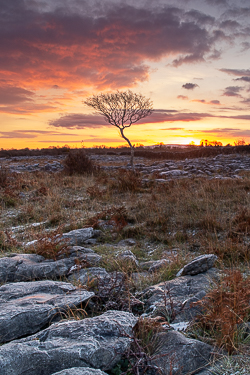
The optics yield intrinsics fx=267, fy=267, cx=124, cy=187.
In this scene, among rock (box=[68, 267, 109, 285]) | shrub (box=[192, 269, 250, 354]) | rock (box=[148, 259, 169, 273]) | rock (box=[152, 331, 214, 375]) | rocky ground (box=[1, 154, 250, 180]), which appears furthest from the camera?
rocky ground (box=[1, 154, 250, 180])

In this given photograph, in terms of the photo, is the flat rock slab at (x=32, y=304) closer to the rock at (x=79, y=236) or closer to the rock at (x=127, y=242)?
the rock at (x=79, y=236)

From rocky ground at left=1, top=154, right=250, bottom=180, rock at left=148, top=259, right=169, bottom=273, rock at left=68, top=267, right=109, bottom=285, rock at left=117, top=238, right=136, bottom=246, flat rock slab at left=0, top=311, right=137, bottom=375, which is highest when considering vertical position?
rocky ground at left=1, top=154, right=250, bottom=180

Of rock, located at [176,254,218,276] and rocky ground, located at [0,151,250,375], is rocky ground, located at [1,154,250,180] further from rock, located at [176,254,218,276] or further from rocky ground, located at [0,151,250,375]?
rocky ground, located at [0,151,250,375]

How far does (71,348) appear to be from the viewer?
1.64 meters

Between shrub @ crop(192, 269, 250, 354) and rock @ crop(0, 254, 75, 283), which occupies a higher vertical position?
shrub @ crop(192, 269, 250, 354)

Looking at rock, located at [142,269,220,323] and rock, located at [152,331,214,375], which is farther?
rock, located at [142,269,220,323]

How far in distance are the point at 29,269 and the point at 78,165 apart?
439 inches

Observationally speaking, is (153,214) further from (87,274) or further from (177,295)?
(177,295)

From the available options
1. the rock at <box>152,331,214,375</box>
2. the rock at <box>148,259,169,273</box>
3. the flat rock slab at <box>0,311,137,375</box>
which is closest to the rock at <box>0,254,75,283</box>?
the rock at <box>148,259,169,273</box>

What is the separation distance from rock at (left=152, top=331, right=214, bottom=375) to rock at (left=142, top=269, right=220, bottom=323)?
339mm

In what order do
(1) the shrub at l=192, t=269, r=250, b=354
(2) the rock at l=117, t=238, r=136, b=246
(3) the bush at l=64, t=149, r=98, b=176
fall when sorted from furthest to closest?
(3) the bush at l=64, t=149, r=98, b=176
(2) the rock at l=117, t=238, r=136, b=246
(1) the shrub at l=192, t=269, r=250, b=354

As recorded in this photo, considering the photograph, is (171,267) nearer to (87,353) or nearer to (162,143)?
(87,353)

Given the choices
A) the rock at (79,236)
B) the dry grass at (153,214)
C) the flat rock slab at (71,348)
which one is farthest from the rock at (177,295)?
the rock at (79,236)

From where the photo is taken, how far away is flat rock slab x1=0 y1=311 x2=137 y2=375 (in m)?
1.54
